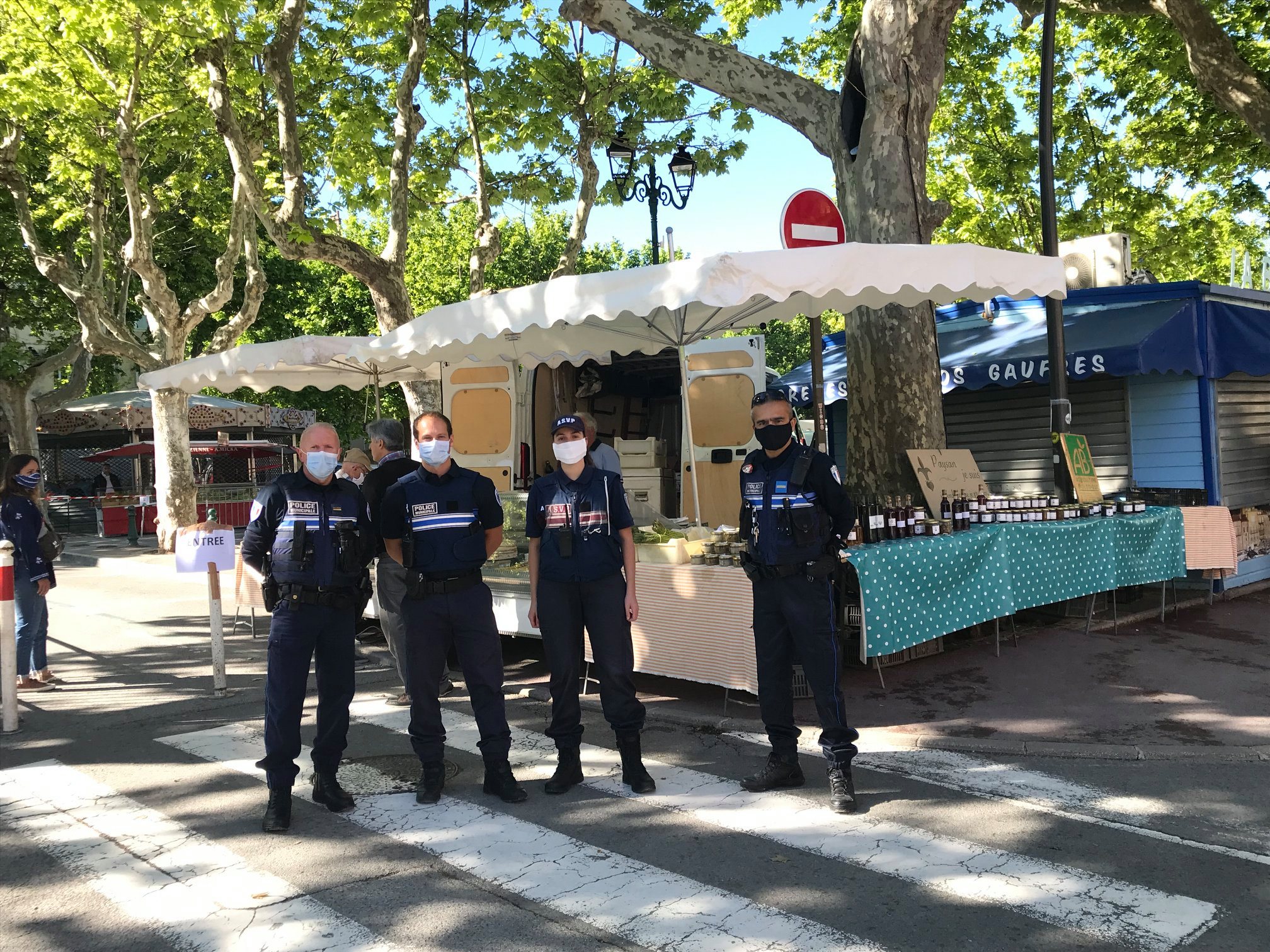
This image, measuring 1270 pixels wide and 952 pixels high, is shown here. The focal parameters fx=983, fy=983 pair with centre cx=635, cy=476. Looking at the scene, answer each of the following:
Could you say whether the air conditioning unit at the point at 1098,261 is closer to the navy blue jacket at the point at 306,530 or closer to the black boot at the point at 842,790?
the black boot at the point at 842,790

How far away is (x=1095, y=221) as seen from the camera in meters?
22.1

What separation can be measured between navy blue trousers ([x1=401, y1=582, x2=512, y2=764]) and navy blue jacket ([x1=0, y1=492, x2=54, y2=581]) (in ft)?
15.0

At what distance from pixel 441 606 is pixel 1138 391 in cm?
919

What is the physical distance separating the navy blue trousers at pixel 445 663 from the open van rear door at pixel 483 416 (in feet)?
24.5

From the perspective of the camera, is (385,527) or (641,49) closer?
(385,527)

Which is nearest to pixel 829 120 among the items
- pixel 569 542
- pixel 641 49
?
pixel 641 49

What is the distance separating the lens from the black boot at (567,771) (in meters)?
5.20

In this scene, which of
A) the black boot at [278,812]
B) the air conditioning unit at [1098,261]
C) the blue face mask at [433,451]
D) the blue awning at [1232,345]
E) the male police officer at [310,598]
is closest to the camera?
the black boot at [278,812]

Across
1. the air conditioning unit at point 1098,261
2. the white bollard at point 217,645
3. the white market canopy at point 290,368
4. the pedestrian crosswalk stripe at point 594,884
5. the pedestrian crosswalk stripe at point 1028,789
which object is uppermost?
the air conditioning unit at point 1098,261

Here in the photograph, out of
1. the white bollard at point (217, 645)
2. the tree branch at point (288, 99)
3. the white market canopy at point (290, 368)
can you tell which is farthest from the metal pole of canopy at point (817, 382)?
the tree branch at point (288, 99)

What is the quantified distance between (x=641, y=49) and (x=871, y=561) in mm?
6237

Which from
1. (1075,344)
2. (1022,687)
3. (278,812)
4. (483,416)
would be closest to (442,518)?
(278,812)

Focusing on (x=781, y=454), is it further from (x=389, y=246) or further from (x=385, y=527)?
(x=389, y=246)

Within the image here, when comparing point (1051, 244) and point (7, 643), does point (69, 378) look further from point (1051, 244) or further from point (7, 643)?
point (1051, 244)
